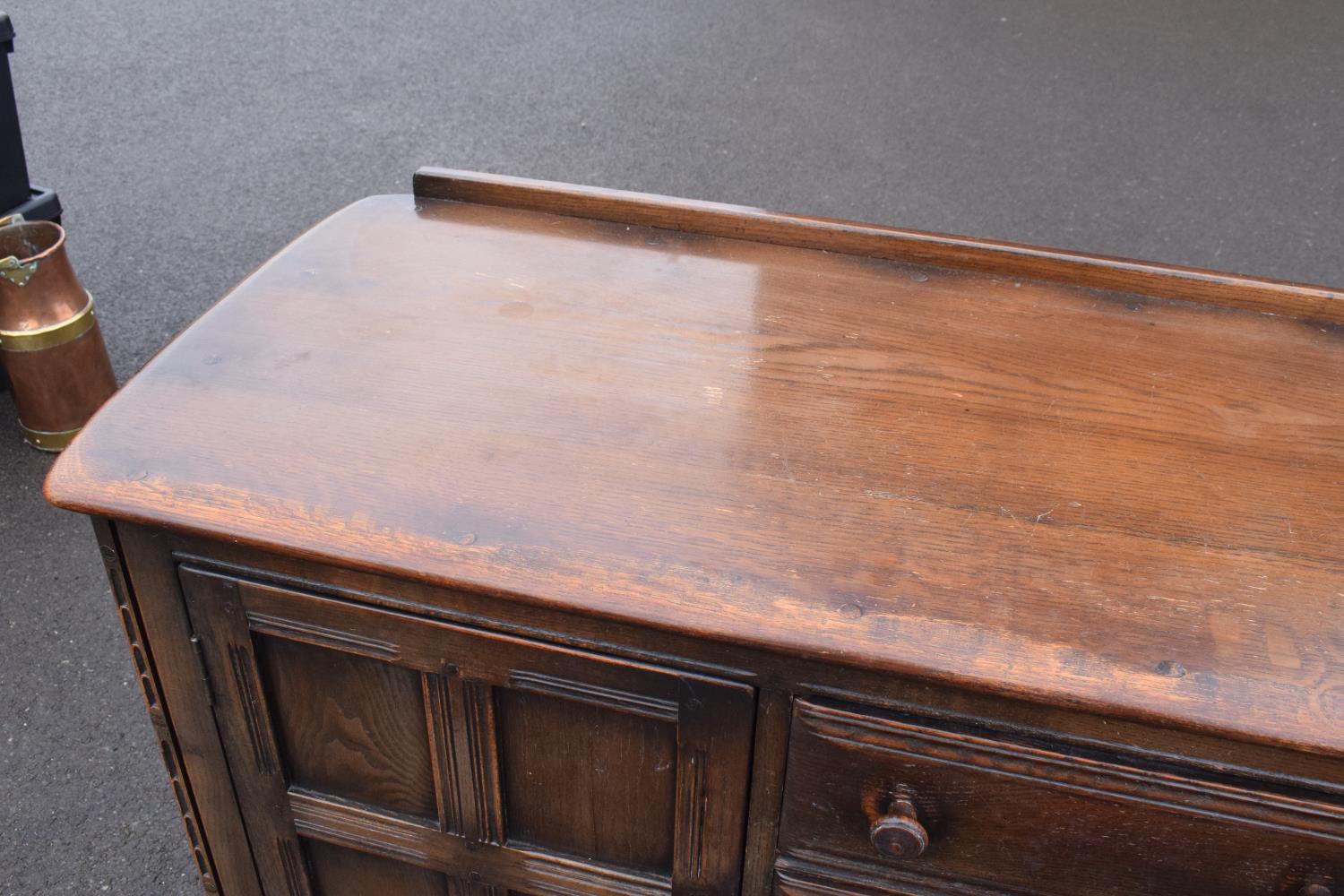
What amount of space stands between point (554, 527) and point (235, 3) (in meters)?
3.01

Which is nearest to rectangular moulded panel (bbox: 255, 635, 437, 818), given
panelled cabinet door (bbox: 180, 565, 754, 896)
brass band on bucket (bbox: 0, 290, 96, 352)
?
panelled cabinet door (bbox: 180, 565, 754, 896)

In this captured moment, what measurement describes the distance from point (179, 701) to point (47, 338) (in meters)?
1.03

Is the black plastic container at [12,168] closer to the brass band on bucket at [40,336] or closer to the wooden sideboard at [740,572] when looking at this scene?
the brass band on bucket at [40,336]

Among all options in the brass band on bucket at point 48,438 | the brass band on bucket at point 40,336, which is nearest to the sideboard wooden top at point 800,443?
the brass band on bucket at point 40,336

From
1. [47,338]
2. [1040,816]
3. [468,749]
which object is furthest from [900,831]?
[47,338]

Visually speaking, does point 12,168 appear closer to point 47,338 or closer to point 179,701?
point 47,338

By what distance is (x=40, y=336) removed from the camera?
162 cm

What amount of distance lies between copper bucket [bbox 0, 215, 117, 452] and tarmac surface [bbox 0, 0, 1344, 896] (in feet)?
0.27

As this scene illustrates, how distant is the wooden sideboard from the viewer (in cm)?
63

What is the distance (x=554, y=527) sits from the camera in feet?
2.23

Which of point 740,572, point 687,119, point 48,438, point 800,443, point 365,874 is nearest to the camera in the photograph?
point 740,572

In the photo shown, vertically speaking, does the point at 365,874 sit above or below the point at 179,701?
below

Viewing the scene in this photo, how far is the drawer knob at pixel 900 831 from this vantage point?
67cm

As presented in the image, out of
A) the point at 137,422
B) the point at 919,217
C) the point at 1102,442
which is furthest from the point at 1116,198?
the point at 137,422
